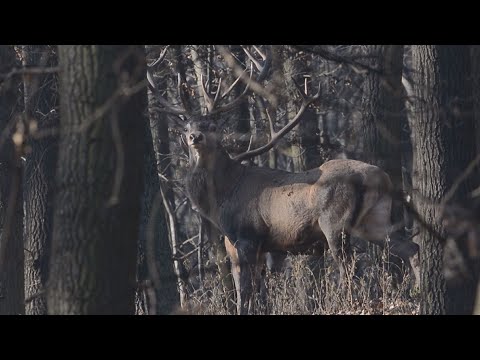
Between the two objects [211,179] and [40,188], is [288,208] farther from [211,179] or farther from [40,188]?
[40,188]

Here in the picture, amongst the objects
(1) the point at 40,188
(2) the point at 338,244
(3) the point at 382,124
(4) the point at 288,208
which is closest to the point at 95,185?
(2) the point at 338,244

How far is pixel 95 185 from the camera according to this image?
265 inches

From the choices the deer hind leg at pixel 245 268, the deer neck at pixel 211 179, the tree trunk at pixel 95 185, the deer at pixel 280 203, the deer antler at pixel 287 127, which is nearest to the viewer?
the tree trunk at pixel 95 185

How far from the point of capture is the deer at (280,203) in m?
12.2

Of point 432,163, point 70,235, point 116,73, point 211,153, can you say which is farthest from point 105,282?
point 211,153

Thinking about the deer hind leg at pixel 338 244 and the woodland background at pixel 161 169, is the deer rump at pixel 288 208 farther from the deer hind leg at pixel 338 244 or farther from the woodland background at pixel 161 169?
Answer: the woodland background at pixel 161 169

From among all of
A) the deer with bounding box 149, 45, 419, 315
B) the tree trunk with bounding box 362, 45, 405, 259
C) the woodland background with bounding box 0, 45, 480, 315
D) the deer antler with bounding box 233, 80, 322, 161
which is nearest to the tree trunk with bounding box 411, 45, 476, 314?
the woodland background with bounding box 0, 45, 480, 315

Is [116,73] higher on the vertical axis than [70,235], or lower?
higher

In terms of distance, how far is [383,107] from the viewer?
14.0m

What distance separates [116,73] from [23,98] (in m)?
7.14

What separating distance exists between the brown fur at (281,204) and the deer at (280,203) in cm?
1

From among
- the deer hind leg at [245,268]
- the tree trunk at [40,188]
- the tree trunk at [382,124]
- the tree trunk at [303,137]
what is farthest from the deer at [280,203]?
the tree trunk at [303,137]

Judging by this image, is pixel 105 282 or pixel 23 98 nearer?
pixel 105 282
